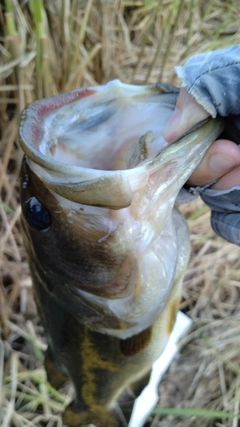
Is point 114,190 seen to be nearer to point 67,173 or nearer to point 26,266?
point 67,173

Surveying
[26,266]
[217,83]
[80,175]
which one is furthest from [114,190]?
[26,266]

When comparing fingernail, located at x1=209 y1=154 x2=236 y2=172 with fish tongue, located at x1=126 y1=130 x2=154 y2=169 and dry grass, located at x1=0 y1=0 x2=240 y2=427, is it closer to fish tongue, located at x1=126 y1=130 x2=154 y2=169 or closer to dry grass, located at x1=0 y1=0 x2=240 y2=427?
fish tongue, located at x1=126 y1=130 x2=154 y2=169

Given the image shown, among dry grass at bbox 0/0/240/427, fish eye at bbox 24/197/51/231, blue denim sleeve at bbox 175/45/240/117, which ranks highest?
blue denim sleeve at bbox 175/45/240/117

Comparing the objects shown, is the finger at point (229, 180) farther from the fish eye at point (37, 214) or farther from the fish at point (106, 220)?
the fish eye at point (37, 214)

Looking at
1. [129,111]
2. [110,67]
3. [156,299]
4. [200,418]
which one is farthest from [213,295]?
[129,111]

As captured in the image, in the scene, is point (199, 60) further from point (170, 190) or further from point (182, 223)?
point (182, 223)

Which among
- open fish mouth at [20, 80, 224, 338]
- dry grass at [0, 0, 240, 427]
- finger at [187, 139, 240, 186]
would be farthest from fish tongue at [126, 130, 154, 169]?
dry grass at [0, 0, 240, 427]
